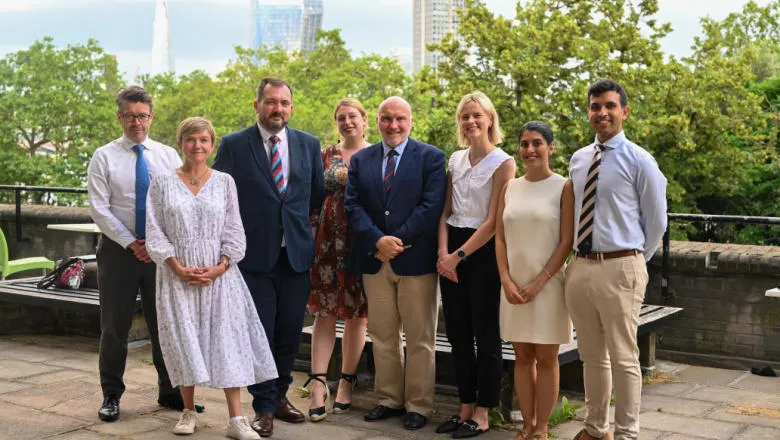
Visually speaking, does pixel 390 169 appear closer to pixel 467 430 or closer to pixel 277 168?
pixel 277 168

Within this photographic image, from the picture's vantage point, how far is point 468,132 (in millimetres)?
4836

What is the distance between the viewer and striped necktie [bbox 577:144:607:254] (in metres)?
4.21

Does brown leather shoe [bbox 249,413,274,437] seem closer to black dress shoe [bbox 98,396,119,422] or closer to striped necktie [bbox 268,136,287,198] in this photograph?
black dress shoe [bbox 98,396,119,422]

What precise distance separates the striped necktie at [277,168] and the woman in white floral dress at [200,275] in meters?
0.29

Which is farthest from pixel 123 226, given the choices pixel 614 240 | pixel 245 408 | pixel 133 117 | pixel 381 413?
pixel 614 240

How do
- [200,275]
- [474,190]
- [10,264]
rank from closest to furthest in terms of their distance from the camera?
[200,275], [474,190], [10,264]

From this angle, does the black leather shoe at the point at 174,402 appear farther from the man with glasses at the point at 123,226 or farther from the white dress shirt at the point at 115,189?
the white dress shirt at the point at 115,189

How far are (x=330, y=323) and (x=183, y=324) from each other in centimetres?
109

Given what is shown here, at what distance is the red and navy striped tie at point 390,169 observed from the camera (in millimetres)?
4988

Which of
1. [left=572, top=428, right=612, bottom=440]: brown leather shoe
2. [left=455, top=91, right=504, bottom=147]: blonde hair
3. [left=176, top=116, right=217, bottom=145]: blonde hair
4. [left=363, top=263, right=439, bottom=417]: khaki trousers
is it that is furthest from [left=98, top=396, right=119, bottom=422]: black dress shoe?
[left=572, top=428, right=612, bottom=440]: brown leather shoe

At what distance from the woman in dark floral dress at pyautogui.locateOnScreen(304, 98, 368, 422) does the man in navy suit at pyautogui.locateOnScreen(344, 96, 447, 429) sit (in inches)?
8.8

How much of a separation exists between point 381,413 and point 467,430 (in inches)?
21.7

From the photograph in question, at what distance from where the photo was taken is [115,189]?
16.5ft

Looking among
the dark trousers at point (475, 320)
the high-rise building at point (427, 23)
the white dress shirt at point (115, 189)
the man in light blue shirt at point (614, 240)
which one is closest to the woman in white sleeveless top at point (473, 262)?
the dark trousers at point (475, 320)
